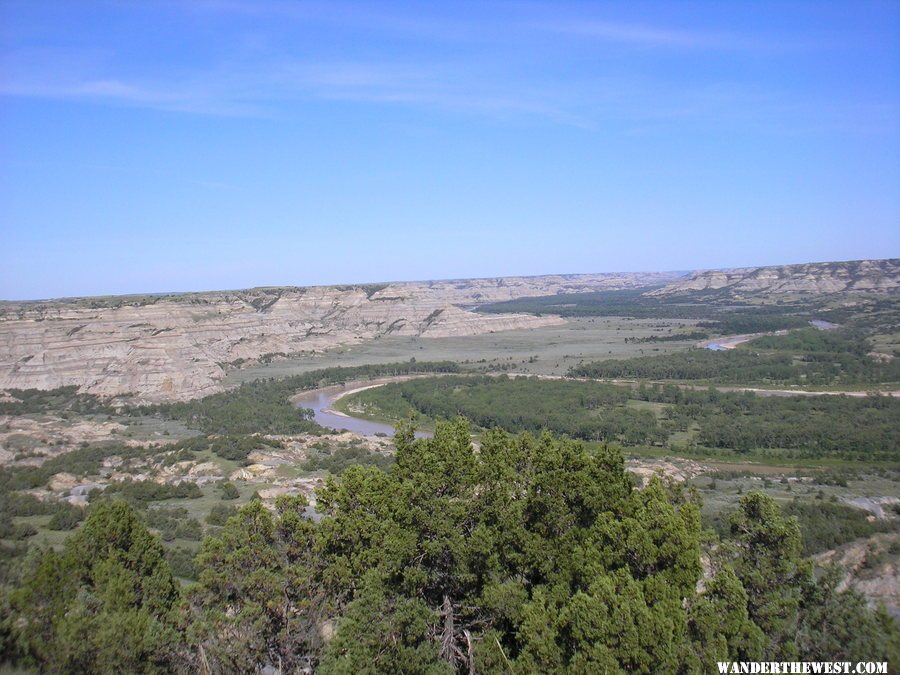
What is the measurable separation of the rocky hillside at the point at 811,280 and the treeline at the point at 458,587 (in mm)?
152395

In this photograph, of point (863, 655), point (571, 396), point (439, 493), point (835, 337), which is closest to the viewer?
point (863, 655)

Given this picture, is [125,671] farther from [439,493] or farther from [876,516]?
[876,516]

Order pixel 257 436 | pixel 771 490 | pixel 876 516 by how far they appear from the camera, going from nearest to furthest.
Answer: pixel 876 516
pixel 771 490
pixel 257 436

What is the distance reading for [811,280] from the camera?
155 metres

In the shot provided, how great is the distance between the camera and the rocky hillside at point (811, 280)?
471ft

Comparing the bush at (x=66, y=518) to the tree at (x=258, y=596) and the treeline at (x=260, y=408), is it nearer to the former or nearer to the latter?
the tree at (x=258, y=596)

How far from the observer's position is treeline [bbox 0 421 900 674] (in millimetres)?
9000

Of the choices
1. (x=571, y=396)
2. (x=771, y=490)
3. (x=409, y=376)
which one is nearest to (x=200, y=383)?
(x=409, y=376)

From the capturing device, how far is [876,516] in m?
24.2

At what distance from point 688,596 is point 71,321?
6765 cm

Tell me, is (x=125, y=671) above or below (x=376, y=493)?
below

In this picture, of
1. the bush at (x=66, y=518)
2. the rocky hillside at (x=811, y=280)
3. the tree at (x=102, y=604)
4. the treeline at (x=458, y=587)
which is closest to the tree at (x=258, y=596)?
the treeline at (x=458, y=587)

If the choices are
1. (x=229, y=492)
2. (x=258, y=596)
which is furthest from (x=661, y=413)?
(x=258, y=596)

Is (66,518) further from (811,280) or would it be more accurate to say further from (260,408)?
(811,280)
